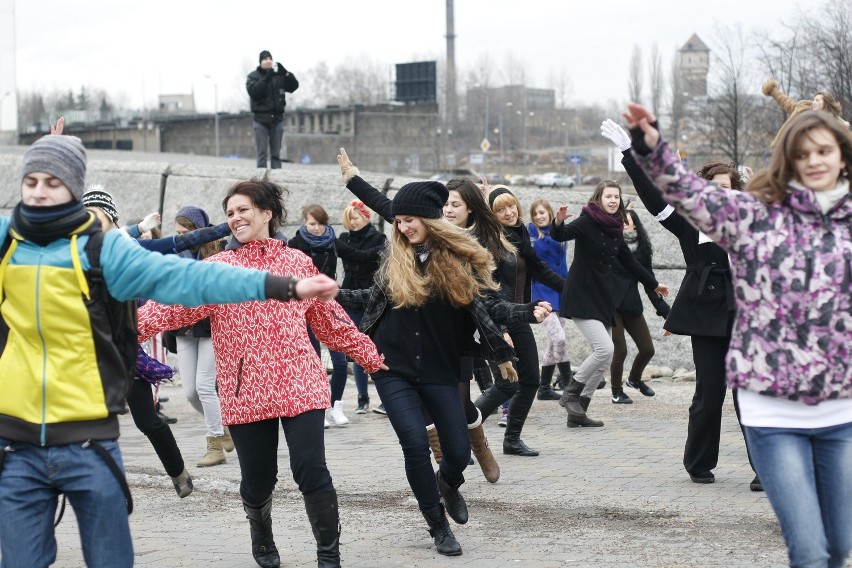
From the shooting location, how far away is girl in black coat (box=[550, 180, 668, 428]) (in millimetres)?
9891

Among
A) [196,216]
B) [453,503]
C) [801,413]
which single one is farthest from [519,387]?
[801,413]

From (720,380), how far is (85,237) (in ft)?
14.4

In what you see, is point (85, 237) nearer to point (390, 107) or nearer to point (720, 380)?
point (720, 380)

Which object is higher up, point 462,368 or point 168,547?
point 462,368

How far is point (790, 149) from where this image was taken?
4102 mm

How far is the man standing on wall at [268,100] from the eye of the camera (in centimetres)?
1689

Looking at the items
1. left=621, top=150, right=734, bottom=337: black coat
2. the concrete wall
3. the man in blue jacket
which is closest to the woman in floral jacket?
the man in blue jacket

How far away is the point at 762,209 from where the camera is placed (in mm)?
4109

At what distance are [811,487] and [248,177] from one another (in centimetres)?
1159

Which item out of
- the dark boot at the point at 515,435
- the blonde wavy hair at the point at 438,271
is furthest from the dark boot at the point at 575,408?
the blonde wavy hair at the point at 438,271

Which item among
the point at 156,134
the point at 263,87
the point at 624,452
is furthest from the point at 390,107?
the point at 624,452

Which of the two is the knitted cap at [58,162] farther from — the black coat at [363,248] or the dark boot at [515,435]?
the black coat at [363,248]

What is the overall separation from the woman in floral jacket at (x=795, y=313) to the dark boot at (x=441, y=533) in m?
2.23

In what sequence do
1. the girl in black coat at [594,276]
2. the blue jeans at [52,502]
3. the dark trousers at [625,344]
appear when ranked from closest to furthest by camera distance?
the blue jeans at [52,502], the girl in black coat at [594,276], the dark trousers at [625,344]
